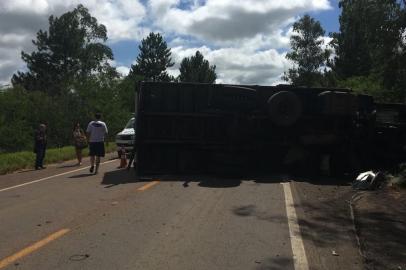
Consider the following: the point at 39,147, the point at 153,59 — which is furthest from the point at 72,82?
the point at 153,59

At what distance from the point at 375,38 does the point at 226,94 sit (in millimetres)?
4425

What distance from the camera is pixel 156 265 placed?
6672 mm

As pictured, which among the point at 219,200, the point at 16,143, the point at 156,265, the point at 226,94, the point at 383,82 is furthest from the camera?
the point at 16,143

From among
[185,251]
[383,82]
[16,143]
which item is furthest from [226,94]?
[16,143]

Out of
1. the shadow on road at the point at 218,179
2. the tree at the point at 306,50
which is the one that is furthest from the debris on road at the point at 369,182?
the tree at the point at 306,50

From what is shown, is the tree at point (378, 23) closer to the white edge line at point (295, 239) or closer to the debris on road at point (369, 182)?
the debris on road at point (369, 182)

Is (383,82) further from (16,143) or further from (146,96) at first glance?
(16,143)

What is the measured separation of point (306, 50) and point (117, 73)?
19293 mm

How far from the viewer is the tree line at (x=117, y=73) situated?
53.2ft

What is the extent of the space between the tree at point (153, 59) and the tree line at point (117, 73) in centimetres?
16

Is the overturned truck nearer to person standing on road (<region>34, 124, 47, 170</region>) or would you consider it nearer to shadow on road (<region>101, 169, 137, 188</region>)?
shadow on road (<region>101, 169, 137, 188</region>)

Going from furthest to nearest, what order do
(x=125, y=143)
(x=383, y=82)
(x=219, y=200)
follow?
(x=125, y=143) < (x=383, y=82) < (x=219, y=200)

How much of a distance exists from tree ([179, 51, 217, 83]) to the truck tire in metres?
82.4

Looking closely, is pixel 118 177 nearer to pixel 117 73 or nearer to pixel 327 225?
pixel 327 225
